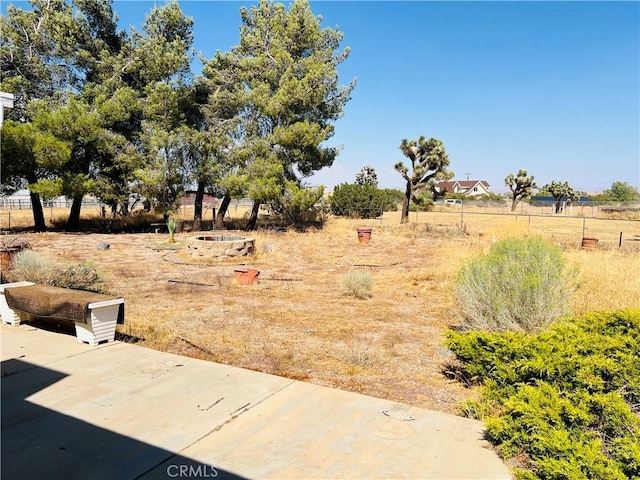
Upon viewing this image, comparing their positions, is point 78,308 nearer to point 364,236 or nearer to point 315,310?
point 315,310

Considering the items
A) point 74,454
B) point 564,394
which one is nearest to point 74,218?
point 74,454

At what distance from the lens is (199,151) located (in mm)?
21531

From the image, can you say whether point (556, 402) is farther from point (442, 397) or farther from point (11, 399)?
point (11, 399)

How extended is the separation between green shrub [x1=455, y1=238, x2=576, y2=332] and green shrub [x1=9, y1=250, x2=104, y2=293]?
21.8ft

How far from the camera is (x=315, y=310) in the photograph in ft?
25.7

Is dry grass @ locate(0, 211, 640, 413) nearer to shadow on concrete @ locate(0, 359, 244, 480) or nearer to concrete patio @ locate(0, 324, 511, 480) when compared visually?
concrete patio @ locate(0, 324, 511, 480)

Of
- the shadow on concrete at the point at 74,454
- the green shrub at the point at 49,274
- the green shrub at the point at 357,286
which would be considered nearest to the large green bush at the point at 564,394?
the shadow on concrete at the point at 74,454

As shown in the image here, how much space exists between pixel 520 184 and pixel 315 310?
45.2 metres

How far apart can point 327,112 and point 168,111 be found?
824cm

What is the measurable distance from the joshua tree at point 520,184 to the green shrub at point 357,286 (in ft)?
140

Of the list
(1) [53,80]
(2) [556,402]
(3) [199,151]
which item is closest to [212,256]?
(3) [199,151]

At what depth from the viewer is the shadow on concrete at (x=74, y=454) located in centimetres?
258

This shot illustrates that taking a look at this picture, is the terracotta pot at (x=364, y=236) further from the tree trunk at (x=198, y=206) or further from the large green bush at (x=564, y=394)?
the large green bush at (x=564, y=394)

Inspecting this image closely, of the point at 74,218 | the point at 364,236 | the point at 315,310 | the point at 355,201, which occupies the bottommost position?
the point at 315,310
